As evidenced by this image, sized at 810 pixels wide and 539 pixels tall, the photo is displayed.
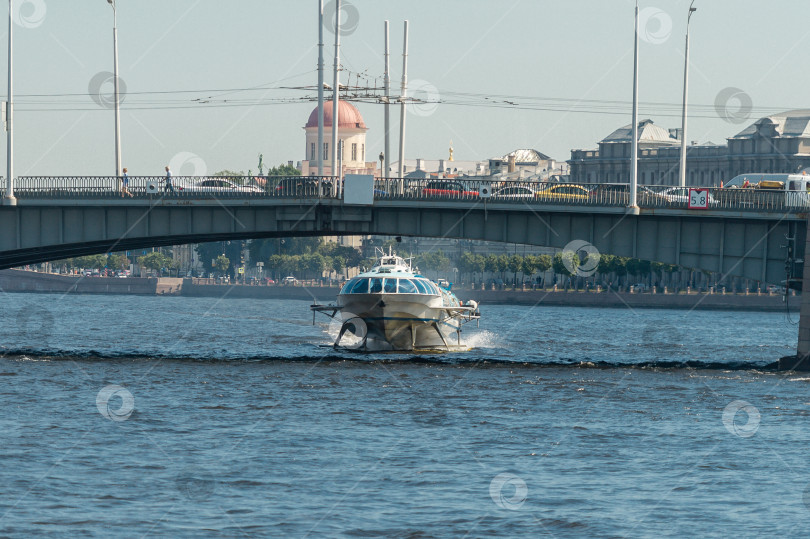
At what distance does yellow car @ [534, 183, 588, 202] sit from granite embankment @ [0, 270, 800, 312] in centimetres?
7346

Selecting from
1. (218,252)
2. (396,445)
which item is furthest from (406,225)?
(218,252)

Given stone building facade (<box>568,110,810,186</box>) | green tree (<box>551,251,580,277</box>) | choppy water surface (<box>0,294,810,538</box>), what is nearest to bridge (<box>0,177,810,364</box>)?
choppy water surface (<box>0,294,810,538</box>)

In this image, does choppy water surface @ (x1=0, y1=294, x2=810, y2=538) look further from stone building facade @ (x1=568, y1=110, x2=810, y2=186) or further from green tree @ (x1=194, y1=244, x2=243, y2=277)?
green tree @ (x1=194, y1=244, x2=243, y2=277)

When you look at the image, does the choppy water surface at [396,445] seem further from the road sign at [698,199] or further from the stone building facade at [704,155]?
the stone building facade at [704,155]

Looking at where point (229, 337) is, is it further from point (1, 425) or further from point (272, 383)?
point (1, 425)

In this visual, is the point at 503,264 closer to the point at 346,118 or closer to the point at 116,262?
the point at 346,118

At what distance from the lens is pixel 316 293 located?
530 feet

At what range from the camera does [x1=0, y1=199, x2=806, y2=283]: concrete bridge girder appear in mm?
47969

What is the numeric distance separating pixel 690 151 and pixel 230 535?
154 m

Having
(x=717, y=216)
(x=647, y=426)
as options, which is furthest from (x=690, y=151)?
(x=647, y=426)

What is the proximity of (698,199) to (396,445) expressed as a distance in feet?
70.6

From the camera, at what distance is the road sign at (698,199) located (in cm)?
Result: 4722

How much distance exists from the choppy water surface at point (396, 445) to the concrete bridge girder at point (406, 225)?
4303 mm

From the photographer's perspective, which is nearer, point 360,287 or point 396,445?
point 396,445
